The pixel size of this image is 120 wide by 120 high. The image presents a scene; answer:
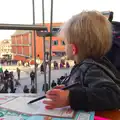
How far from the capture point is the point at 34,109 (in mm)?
475

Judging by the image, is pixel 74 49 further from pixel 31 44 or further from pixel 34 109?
pixel 31 44

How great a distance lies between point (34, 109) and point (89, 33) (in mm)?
192

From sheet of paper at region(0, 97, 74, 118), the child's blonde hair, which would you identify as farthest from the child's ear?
sheet of paper at region(0, 97, 74, 118)

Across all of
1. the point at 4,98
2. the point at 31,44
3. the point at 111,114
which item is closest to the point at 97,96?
the point at 111,114

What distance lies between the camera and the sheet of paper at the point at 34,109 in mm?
441

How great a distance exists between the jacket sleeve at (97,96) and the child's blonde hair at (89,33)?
0.22ft

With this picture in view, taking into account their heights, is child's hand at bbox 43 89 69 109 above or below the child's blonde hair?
below

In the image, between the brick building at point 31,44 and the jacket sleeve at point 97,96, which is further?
the brick building at point 31,44

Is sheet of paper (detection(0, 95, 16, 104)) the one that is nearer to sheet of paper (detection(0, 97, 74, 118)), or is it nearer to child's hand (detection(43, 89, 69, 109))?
sheet of paper (detection(0, 97, 74, 118))

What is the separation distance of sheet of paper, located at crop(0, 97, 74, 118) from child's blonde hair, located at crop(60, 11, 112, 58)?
14 cm

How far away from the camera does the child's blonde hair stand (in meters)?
0.49

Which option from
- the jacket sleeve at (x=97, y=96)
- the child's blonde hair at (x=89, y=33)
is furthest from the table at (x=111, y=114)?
the child's blonde hair at (x=89, y=33)

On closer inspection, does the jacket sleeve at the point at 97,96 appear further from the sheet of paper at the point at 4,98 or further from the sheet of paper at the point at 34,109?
the sheet of paper at the point at 4,98

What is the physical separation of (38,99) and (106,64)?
6.9 inches
